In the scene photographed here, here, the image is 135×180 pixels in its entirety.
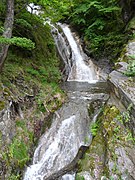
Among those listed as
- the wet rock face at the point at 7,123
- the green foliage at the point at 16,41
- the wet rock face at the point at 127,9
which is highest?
the wet rock face at the point at 127,9

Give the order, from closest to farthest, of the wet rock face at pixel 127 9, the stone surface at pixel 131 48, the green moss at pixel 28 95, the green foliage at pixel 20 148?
the green foliage at pixel 20 148 < the green moss at pixel 28 95 < the stone surface at pixel 131 48 < the wet rock face at pixel 127 9

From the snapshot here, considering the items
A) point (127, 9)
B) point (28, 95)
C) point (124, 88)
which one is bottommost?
point (124, 88)

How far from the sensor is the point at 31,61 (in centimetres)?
920

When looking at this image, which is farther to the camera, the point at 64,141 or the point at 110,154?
the point at 64,141

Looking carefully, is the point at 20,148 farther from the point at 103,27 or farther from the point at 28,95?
the point at 103,27

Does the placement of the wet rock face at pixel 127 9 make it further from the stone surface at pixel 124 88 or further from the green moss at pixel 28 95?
the stone surface at pixel 124 88

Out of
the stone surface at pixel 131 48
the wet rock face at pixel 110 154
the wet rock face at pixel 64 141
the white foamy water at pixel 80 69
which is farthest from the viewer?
the white foamy water at pixel 80 69

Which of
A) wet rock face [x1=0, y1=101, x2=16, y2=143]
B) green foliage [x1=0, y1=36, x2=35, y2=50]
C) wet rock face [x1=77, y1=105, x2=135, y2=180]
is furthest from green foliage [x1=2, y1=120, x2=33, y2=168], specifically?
green foliage [x1=0, y1=36, x2=35, y2=50]

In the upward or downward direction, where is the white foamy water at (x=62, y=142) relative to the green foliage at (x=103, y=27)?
downward

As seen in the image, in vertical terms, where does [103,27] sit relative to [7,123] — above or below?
above

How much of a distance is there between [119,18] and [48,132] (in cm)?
971

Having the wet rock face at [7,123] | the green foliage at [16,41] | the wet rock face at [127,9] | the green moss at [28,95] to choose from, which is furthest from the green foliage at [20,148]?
the wet rock face at [127,9]

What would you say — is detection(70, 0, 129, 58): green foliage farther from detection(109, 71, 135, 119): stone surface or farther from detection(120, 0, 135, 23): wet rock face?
detection(109, 71, 135, 119): stone surface

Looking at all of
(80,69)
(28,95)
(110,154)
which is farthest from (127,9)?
(110,154)
